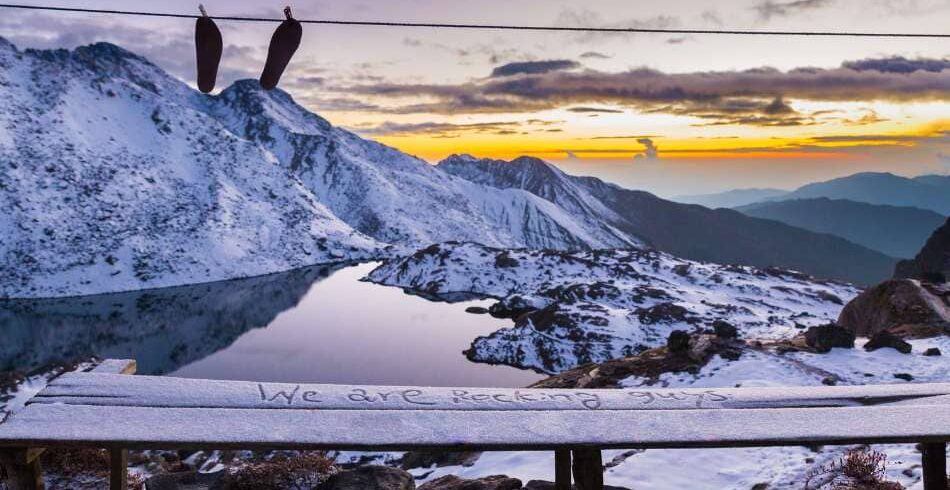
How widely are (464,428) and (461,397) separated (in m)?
1.05

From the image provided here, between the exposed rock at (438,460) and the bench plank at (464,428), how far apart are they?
7809mm

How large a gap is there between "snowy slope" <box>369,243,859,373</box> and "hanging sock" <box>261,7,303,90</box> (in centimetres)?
3000

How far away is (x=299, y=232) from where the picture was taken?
12056cm

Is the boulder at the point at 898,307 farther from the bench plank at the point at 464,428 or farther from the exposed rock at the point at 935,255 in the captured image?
the exposed rock at the point at 935,255

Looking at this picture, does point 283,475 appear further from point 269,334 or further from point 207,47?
point 269,334

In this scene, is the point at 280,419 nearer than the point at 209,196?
Yes

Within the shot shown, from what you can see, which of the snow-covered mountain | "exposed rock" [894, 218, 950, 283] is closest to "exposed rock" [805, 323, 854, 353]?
"exposed rock" [894, 218, 950, 283]

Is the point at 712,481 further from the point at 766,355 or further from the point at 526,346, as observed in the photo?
the point at 526,346

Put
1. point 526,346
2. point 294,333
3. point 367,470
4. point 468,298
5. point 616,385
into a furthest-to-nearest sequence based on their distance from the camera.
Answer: point 468,298 < point 294,333 < point 526,346 < point 616,385 < point 367,470

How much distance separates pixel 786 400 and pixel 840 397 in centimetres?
65

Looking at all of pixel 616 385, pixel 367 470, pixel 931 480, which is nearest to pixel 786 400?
pixel 931 480

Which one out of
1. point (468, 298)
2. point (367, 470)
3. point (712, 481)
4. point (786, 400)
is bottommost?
point (468, 298)

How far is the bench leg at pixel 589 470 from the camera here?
6.66m

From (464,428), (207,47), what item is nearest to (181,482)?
(464,428)
